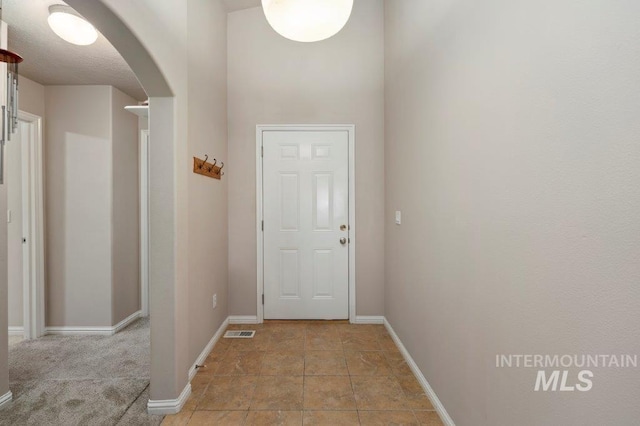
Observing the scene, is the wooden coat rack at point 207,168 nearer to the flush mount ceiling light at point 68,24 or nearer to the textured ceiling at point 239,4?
the flush mount ceiling light at point 68,24

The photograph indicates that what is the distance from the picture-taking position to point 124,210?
3.19 m

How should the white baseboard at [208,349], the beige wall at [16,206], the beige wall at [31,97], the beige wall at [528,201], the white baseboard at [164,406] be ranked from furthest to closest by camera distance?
A: the beige wall at [16,206] → the beige wall at [31,97] → the white baseboard at [208,349] → the white baseboard at [164,406] → the beige wall at [528,201]

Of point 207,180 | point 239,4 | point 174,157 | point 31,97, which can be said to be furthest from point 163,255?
point 239,4

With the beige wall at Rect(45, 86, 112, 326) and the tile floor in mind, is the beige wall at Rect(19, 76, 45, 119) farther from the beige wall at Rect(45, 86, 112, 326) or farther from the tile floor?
the tile floor

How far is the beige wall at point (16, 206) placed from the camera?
281 cm

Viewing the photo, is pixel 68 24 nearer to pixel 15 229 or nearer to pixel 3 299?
pixel 3 299

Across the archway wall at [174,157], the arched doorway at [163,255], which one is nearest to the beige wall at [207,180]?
the archway wall at [174,157]

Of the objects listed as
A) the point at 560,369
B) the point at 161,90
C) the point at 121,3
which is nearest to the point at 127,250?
the point at 161,90

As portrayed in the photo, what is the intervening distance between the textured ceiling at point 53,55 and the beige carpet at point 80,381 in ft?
8.40

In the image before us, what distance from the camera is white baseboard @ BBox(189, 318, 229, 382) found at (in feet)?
7.08

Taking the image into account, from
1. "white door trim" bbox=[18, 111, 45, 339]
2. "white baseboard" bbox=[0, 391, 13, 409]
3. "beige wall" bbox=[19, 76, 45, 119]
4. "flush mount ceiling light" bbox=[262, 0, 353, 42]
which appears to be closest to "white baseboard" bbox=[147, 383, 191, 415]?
"white baseboard" bbox=[0, 391, 13, 409]

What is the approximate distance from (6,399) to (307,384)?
6.45 feet

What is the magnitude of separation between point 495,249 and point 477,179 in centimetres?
34

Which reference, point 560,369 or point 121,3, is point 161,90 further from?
point 560,369
